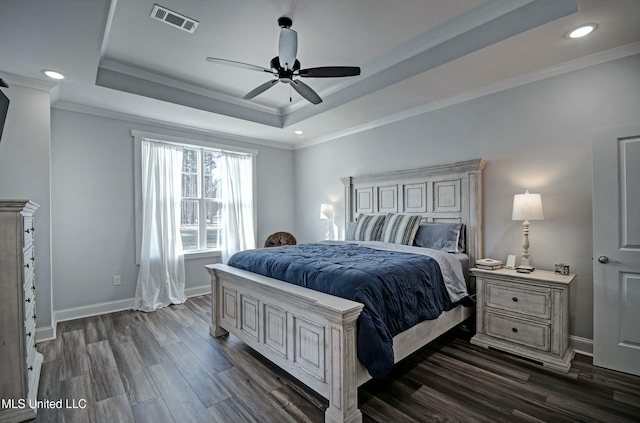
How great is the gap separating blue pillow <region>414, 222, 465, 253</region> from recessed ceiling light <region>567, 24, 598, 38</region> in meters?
1.92

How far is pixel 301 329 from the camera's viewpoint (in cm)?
211

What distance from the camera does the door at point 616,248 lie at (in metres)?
2.30

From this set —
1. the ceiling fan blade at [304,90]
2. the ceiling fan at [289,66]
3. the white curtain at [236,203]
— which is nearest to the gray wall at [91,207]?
the white curtain at [236,203]

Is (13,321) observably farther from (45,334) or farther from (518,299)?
(518,299)

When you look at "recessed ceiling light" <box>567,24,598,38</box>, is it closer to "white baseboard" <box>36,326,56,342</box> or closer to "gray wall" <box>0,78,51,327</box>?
"gray wall" <box>0,78,51,327</box>

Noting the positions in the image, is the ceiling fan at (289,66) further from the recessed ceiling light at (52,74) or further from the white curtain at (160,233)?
the white curtain at (160,233)

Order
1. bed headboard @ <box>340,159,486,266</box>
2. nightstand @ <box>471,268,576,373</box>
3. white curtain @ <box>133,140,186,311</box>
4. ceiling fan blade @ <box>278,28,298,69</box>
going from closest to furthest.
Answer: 1. ceiling fan blade @ <box>278,28,298,69</box>
2. nightstand @ <box>471,268,576,373</box>
3. bed headboard @ <box>340,159,486,266</box>
4. white curtain @ <box>133,140,186,311</box>

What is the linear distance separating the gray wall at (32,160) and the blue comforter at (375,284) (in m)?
2.14

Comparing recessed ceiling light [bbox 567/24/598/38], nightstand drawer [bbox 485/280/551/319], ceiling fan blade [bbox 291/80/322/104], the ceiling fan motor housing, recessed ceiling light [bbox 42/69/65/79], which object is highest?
the ceiling fan motor housing

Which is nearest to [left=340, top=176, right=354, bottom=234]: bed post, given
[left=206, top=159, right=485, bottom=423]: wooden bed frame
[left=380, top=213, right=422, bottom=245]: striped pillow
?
[left=206, top=159, right=485, bottom=423]: wooden bed frame

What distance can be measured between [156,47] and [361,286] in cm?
302

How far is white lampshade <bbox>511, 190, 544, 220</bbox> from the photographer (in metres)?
2.71

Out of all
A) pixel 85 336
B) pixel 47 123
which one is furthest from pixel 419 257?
pixel 47 123

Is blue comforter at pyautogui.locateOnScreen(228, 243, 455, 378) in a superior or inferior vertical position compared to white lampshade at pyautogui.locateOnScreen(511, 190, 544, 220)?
inferior
